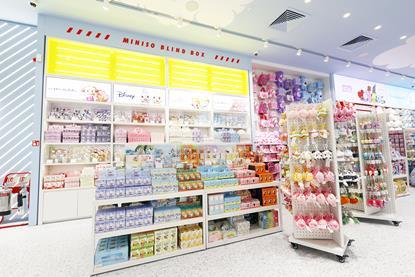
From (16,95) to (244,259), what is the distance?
19.3ft

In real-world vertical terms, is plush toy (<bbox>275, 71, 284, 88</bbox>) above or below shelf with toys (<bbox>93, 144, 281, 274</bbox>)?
above

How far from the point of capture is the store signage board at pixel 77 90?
4.27m

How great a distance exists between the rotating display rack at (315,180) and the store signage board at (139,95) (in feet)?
10.8

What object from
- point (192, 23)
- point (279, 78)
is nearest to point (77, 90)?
point (192, 23)

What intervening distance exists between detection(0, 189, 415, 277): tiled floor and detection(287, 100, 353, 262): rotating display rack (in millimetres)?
198

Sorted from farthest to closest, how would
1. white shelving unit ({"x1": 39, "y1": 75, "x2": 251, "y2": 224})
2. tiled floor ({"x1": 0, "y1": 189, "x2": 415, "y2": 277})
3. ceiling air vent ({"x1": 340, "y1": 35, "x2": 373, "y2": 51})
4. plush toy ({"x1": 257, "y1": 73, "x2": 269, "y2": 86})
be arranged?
1. plush toy ({"x1": 257, "y1": 73, "x2": 269, "y2": 86})
2. ceiling air vent ({"x1": 340, "y1": 35, "x2": 373, "y2": 51})
3. white shelving unit ({"x1": 39, "y1": 75, "x2": 251, "y2": 224})
4. tiled floor ({"x1": 0, "y1": 189, "x2": 415, "y2": 277})

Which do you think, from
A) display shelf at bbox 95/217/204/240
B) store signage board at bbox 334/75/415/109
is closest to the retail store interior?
display shelf at bbox 95/217/204/240

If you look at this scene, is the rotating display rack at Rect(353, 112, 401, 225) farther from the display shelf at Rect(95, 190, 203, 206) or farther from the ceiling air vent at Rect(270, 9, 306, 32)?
the display shelf at Rect(95, 190, 203, 206)

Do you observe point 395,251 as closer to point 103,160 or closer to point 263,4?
point 263,4

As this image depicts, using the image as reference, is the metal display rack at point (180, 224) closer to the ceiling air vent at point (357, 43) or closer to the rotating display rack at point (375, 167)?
the rotating display rack at point (375, 167)

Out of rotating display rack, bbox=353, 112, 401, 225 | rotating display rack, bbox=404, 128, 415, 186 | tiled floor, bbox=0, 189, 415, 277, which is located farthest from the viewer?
rotating display rack, bbox=404, 128, 415, 186

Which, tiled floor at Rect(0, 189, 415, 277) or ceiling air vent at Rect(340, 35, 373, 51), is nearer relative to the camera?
tiled floor at Rect(0, 189, 415, 277)

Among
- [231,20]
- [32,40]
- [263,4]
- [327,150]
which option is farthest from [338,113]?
[32,40]

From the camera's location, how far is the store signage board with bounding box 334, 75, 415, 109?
8.05 m
